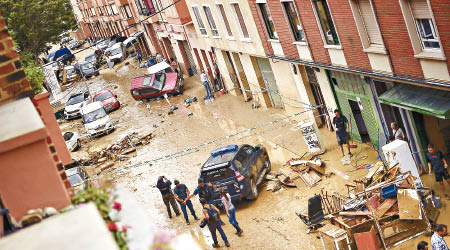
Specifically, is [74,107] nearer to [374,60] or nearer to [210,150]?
[210,150]

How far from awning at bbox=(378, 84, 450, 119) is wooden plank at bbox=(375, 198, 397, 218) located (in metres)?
2.36

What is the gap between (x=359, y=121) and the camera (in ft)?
74.5

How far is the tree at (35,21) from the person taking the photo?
57.1 meters

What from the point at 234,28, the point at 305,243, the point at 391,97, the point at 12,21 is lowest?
the point at 305,243

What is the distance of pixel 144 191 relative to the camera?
25.5 metres

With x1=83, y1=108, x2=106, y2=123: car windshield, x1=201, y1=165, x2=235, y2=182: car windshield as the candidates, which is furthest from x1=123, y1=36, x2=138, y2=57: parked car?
x1=201, y1=165, x2=235, y2=182: car windshield

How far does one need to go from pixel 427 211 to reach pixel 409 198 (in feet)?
3.73

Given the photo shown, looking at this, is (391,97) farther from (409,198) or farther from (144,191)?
(144,191)

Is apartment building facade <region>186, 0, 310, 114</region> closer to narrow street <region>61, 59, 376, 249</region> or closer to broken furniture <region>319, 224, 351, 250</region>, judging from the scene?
narrow street <region>61, 59, 376, 249</region>

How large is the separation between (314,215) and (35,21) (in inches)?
1986

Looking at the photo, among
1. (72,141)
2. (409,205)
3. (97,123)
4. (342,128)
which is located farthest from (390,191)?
(97,123)

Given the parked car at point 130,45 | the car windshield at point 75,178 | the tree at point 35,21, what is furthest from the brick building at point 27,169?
the parked car at point 130,45

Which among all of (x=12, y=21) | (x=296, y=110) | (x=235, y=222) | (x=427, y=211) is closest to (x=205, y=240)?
(x=235, y=222)

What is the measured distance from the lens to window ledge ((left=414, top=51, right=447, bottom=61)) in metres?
14.8
